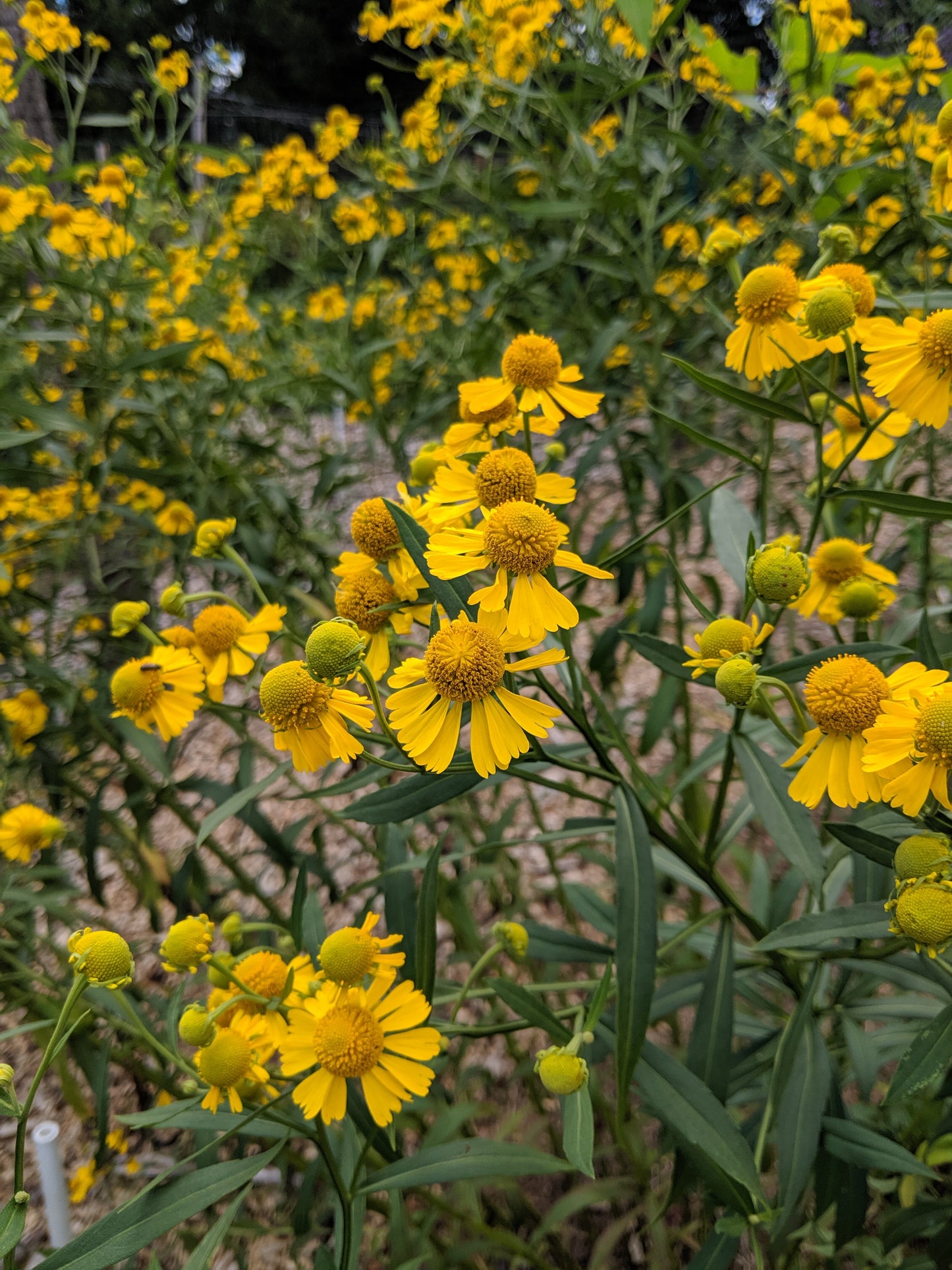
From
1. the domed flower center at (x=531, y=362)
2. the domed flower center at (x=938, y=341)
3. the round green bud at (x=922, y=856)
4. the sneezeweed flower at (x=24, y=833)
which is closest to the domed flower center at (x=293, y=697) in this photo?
the domed flower center at (x=531, y=362)

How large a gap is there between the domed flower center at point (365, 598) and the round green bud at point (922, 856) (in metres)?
0.45

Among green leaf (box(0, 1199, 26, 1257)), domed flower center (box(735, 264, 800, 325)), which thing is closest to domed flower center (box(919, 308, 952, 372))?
domed flower center (box(735, 264, 800, 325))

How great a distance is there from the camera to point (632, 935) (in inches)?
26.9

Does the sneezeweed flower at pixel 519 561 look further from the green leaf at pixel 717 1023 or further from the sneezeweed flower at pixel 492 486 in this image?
the green leaf at pixel 717 1023

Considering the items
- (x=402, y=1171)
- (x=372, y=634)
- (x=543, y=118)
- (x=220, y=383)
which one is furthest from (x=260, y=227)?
(x=402, y=1171)

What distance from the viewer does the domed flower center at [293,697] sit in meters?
0.62

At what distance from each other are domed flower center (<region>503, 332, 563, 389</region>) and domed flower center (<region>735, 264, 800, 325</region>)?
18cm

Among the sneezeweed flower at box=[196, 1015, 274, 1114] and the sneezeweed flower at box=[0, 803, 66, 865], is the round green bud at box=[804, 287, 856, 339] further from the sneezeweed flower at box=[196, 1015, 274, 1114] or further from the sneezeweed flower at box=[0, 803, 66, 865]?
the sneezeweed flower at box=[0, 803, 66, 865]

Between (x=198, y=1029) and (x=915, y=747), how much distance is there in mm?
605

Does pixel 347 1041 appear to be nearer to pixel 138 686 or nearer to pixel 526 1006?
pixel 526 1006

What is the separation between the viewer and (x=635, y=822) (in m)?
0.71

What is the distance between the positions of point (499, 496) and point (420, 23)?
1747 millimetres

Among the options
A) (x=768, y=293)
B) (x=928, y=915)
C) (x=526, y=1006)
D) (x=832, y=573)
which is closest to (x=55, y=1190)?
(x=526, y=1006)

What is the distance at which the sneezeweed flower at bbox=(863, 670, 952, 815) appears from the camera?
0.52 m
